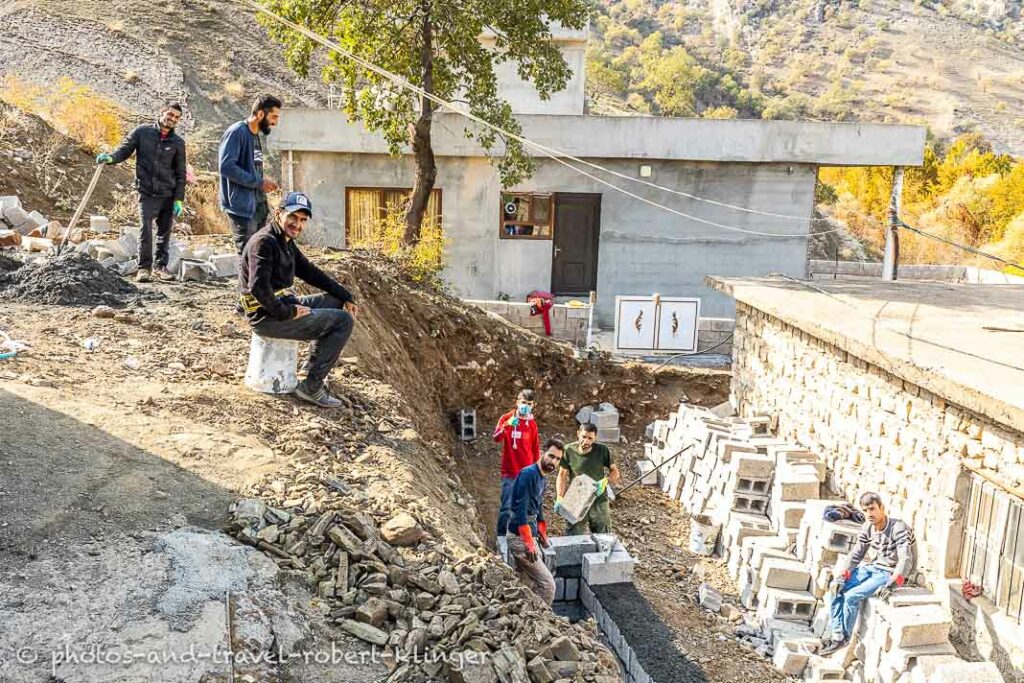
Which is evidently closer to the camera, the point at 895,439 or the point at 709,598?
Answer: the point at 895,439

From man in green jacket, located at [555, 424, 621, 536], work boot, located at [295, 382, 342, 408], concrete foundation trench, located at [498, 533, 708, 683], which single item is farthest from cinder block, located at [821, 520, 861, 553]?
work boot, located at [295, 382, 342, 408]

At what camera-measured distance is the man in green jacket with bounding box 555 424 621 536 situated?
348 inches

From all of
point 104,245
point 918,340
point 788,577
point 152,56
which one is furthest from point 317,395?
point 152,56

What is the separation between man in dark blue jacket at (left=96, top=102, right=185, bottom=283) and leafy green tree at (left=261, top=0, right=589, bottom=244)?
5.25 meters

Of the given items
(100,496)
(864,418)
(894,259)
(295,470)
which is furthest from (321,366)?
(894,259)

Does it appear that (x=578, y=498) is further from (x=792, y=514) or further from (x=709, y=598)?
(x=792, y=514)

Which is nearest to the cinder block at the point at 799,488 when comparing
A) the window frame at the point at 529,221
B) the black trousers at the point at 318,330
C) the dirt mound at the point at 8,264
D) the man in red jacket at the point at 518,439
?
the man in red jacket at the point at 518,439

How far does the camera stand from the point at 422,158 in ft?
51.3

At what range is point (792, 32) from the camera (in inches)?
2571

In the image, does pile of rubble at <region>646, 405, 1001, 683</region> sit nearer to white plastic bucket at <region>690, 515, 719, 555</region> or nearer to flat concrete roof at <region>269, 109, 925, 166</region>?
white plastic bucket at <region>690, 515, 719, 555</region>

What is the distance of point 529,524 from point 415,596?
9.72 feet

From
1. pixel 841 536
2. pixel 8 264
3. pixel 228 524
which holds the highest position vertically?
pixel 8 264

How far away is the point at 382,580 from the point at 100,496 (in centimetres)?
168

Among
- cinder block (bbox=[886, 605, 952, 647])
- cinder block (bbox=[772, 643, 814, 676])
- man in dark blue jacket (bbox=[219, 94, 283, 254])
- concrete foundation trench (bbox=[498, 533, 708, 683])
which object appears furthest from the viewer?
man in dark blue jacket (bbox=[219, 94, 283, 254])
